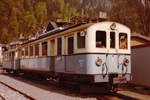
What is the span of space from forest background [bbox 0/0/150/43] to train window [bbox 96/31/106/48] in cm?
1427

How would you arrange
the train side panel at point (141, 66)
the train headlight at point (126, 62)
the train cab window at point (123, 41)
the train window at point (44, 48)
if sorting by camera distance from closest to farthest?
the train headlight at point (126, 62)
the train cab window at point (123, 41)
the train side panel at point (141, 66)
the train window at point (44, 48)

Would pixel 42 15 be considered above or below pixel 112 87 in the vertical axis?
above

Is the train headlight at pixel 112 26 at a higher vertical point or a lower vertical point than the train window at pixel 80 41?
higher

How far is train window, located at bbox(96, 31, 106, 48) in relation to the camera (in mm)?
9320

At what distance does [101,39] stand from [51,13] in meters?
84.0

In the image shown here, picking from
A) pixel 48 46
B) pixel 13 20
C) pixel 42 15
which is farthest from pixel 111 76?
pixel 42 15

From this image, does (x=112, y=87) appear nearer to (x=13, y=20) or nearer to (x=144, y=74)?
(x=144, y=74)

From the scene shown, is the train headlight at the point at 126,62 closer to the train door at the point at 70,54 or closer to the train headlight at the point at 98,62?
the train headlight at the point at 98,62

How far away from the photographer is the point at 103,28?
9461mm

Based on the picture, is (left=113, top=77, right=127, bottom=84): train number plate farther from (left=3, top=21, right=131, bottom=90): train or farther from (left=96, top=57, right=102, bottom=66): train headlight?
(left=96, top=57, right=102, bottom=66): train headlight

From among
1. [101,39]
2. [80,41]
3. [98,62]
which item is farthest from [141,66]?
[80,41]

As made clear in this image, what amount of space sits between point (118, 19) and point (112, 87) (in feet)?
81.8

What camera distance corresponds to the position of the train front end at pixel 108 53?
894 cm

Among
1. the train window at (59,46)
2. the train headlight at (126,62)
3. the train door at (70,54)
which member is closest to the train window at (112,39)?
the train headlight at (126,62)
